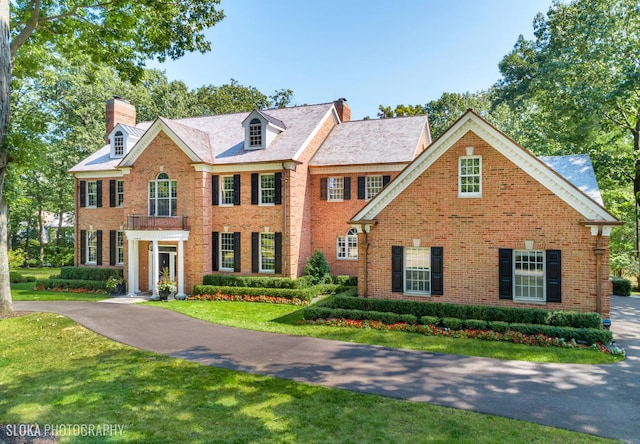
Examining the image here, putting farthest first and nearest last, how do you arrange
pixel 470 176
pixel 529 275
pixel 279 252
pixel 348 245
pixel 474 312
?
pixel 348 245 → pixel 279 252 → pixel 470 176 → pixel 529 275 → pixel 474 312

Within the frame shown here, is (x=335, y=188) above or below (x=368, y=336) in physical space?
above

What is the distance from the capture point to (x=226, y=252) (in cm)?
2402

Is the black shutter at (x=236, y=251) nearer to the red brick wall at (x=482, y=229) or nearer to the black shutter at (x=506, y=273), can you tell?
the red brick wall at (x=482, y=229)

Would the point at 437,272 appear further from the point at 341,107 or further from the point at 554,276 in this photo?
the point at 341,107

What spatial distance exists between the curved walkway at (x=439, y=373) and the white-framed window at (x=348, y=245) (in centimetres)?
1078

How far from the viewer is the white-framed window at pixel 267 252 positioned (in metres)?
23.2

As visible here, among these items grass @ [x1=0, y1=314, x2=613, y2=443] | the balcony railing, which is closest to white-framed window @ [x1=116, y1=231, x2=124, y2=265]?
the balcony railing

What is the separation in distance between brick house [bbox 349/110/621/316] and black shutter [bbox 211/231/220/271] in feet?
34.6

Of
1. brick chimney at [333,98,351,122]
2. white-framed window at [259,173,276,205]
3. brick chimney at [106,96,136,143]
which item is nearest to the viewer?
white-framed window at [259,173,276,205]

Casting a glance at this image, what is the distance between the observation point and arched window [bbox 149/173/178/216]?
23.7 metres

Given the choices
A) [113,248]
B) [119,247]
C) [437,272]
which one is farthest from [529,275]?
[113,248]

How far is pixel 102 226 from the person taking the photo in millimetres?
27641

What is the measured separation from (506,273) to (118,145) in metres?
26.5

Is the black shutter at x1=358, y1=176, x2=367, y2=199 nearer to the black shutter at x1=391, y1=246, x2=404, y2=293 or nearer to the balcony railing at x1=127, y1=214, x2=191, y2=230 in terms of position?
A: the black shutter at x1=391, y1=246, x2=404, y2=293
